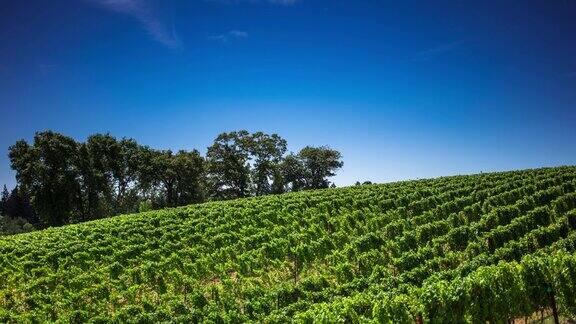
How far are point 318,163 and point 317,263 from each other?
66.7 meters

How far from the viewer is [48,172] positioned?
48812 millimetres

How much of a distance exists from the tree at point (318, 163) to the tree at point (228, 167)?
2135 cm

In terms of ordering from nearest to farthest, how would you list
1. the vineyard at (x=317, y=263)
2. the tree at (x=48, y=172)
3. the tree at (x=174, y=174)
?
the vineyard at (x=317, y=263), the tree at (x=48, y=172), the tree at (x=174, y=174)

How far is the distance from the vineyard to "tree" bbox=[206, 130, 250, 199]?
3550 centimetres

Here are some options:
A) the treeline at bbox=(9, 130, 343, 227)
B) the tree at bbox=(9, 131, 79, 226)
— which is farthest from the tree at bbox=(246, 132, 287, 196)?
the tree at bbox=(9, 131, 79, 226)

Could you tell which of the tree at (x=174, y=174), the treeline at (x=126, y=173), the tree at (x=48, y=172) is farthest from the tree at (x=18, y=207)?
the tree at (x=48, y=172)

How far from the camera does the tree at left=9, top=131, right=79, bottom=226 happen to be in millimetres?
48188

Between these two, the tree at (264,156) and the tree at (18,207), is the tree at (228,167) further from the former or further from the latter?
the tree at (18,207)

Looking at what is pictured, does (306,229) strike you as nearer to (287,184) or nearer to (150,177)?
(150,177)

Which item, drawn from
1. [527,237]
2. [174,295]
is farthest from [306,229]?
[527,237]

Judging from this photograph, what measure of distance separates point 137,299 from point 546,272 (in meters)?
16.9

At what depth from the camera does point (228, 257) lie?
2331 cm

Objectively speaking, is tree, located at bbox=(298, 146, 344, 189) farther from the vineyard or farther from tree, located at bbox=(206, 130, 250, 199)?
the vineyard

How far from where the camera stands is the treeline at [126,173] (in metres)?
48.9
